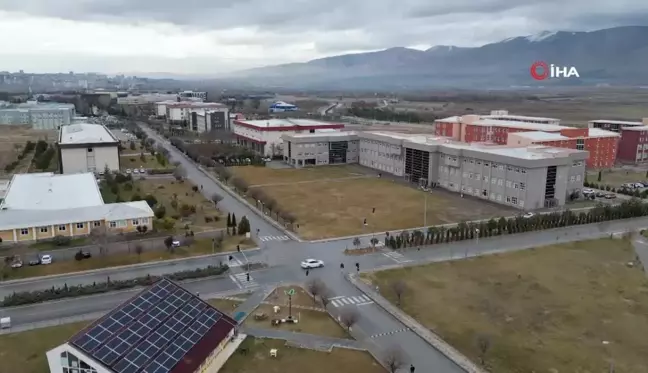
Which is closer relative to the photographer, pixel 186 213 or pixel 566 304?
pixel 566 304

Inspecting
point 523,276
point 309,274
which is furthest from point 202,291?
point 523,276

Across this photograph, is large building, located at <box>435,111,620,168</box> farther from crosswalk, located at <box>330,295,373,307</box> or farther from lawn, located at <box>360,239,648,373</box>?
crosswalk, located at <box>330,295,373,307</box>

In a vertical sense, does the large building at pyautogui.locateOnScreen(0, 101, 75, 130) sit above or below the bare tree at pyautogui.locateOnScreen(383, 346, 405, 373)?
above

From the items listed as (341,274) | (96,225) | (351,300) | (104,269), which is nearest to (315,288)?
(351,300)

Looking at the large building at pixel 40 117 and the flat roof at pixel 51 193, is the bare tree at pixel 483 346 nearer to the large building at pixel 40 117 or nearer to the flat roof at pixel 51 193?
the flat roof at pixel 51 193

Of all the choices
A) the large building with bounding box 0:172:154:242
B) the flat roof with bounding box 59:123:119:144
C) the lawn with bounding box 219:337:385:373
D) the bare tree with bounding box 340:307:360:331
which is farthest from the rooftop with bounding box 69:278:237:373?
the flat roof with bounding box 59:123:119:144

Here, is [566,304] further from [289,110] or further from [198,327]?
[289,110]

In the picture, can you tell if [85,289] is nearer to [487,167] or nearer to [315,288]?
[315,288]
